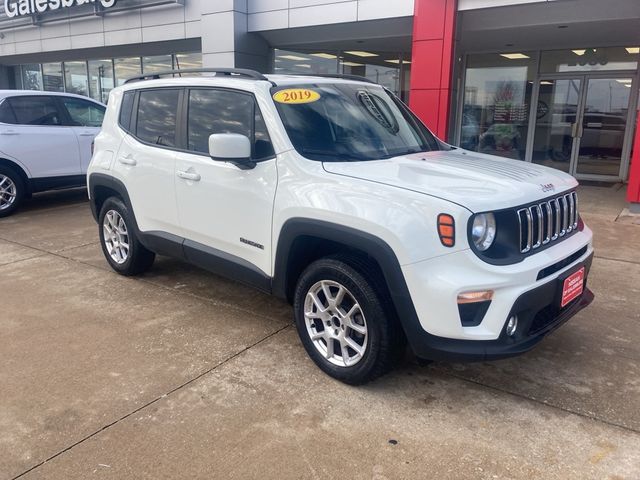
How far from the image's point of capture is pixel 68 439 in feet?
9.19

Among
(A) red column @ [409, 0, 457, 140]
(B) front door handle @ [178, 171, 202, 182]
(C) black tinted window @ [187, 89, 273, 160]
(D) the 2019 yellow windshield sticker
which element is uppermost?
(A) red column @ [409, 0, 457, 140]

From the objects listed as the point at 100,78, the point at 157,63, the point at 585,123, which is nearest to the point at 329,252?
the point at 585,123

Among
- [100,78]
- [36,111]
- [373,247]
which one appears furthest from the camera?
Result: [100,78]

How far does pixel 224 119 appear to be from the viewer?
4012 mm

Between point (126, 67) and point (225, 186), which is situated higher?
point (126, 67)

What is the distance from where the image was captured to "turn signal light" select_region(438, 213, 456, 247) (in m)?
2.76

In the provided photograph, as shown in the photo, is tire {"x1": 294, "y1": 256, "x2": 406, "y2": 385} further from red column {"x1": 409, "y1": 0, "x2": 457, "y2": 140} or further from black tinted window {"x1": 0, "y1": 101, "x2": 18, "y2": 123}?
red column {"x1": 409, "y1": 0, "x2": 457, "y2": 140}

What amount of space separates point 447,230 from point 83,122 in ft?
25.7

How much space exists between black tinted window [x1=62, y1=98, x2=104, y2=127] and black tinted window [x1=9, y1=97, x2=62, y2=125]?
0.21 metres

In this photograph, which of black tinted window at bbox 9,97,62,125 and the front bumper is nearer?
the front bumper

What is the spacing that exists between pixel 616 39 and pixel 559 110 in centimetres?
178

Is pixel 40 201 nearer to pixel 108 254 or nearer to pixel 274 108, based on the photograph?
pixel 108 254

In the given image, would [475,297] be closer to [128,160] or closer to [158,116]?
[158,116]

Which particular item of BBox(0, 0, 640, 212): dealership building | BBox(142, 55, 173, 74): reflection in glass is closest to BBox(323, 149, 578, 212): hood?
BBox(0, 0, 640, 212): dealership building
